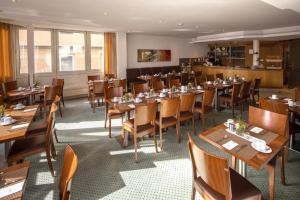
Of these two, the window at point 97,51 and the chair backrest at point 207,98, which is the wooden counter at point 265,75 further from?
the chair backrest at point 207,98

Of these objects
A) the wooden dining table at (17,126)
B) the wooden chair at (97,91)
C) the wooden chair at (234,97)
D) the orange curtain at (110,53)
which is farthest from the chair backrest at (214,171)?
the orange curtain at (110,53)

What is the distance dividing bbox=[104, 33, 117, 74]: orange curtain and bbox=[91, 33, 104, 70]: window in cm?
31

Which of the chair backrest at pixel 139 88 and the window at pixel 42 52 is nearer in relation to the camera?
the chair backrest at pixel 139 88

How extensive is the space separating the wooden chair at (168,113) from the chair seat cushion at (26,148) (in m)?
1.78

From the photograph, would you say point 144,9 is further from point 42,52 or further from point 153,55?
point 153,55

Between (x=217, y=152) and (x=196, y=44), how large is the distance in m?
10.5

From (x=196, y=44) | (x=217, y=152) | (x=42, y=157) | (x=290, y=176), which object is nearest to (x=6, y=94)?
(x=42, y=157)

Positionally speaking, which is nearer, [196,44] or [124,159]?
[124,159]

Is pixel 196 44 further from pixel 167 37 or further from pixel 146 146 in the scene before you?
pixel 146 146

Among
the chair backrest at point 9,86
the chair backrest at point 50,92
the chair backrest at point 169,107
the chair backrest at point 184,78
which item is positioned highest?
the chair backrest at point 184,78

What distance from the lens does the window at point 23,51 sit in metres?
7.49

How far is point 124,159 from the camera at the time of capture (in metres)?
3.49

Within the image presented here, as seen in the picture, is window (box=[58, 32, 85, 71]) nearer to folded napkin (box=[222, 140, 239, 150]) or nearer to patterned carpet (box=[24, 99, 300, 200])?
patterned carpet (box=[24, 99, 300, 200])

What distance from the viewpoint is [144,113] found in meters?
3.42
